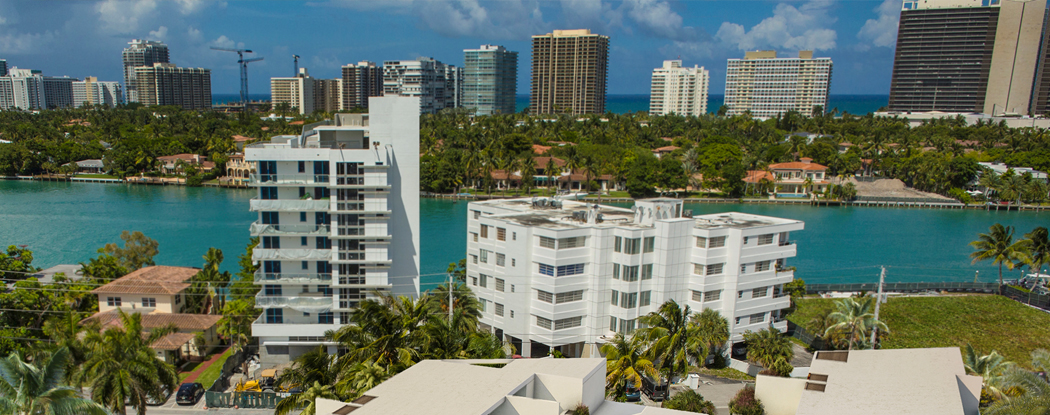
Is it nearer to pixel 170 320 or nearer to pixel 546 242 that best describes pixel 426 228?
pixel 170 320

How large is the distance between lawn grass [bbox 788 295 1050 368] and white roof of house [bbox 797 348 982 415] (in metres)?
18.7

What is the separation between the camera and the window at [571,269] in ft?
113

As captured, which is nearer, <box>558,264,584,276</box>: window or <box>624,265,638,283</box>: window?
<box>558,264,584,276</box>: window

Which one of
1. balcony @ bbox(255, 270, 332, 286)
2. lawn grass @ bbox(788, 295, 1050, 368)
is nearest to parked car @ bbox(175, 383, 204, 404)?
balcony @ bbox(255, 270, 332, 286)

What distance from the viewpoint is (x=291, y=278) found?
34.8m

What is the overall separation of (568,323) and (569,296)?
146 cm

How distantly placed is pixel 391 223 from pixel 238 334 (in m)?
9.87

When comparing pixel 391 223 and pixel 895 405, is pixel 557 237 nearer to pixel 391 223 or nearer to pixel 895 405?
pixel 391 223

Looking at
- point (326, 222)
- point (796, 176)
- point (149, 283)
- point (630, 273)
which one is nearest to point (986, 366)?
point (630, 273)

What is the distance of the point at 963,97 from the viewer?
585ft

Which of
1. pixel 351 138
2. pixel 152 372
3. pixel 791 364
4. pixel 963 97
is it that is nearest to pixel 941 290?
pixel 791 364

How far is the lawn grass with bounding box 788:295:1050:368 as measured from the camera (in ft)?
126

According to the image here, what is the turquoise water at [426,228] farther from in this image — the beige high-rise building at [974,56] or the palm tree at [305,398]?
the beige high-rise building at [974,56]

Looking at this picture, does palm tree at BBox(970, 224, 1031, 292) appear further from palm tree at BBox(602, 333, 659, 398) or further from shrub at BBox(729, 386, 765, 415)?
shrub at BBox(729, 386, 765, 415)
